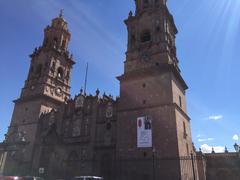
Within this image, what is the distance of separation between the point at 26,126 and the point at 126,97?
19.6 metres

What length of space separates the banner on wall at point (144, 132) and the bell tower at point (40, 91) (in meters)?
18.5

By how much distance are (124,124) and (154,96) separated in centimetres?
515

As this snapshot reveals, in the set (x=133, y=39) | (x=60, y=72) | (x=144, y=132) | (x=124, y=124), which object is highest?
(x=133, y=39)

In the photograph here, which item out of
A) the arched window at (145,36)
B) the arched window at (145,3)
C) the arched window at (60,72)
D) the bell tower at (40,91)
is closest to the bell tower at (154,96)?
the arched window at (145,36)

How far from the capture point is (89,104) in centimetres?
3531

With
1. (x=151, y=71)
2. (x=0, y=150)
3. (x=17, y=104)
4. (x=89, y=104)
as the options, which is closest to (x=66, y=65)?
(x=17, y=104)

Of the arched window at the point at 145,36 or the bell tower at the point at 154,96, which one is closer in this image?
the bell tower at the point at 154,96

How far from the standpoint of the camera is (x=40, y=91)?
41.2 m

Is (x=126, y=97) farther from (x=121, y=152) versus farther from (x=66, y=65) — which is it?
(x=66, y=65)

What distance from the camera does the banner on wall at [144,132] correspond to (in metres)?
26.8

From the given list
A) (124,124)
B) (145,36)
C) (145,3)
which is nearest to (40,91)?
(124,124)

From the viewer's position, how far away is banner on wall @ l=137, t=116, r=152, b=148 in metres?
26.8

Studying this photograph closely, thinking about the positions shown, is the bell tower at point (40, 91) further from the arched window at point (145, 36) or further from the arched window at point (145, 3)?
the arched window at point (145, 3)

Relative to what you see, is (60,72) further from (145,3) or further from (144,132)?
(144,132)
